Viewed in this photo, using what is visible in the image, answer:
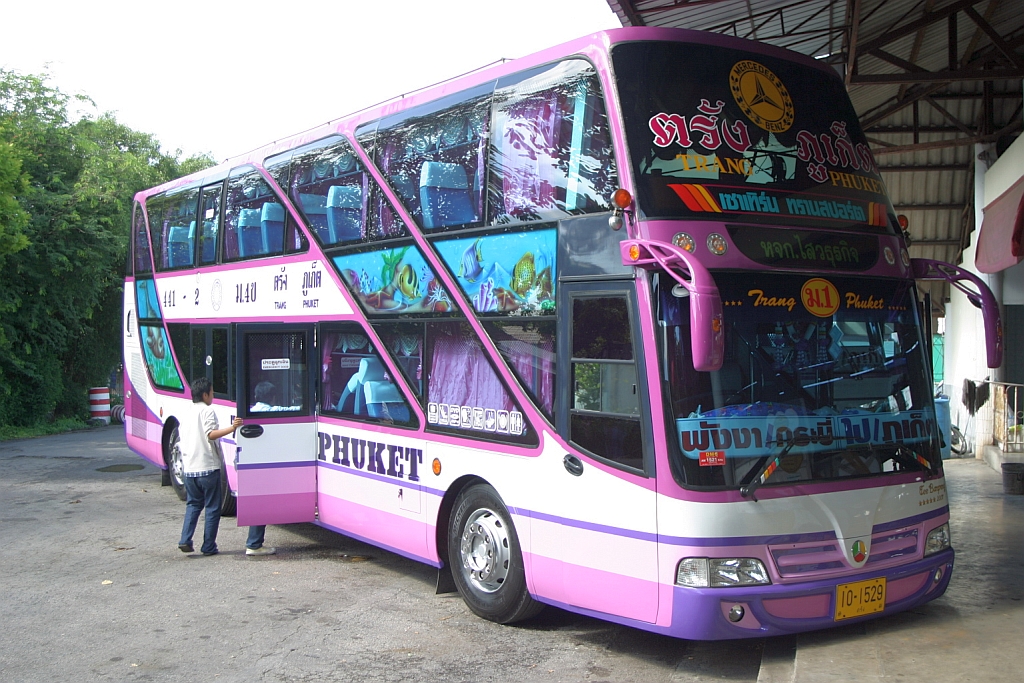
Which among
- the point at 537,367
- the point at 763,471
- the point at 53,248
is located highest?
the point at 53,248

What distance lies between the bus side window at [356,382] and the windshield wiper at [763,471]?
3268 mm

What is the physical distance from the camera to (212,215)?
484 inches

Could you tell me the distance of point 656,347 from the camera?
5.82 meters

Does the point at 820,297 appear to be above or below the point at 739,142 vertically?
below

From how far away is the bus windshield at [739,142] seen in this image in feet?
20.0

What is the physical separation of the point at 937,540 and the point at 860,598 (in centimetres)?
92

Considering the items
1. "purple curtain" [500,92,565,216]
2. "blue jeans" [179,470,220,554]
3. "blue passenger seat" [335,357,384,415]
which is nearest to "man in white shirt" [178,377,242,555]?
"blue jeans" [179,470,220,554]

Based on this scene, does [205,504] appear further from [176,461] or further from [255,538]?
[176,461]

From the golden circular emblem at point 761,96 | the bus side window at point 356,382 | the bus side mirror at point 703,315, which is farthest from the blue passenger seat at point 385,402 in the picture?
the golden circular emblem at point 761,96

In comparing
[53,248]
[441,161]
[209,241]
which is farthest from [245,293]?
[53,248]

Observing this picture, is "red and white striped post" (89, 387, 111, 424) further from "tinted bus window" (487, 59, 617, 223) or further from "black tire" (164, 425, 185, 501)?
"tinted bus window" (487, 59, 617, 223)

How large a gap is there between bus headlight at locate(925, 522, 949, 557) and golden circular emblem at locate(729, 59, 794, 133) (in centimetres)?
282

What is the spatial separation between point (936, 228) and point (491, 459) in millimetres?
23809

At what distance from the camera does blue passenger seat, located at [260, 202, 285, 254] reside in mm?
10359
